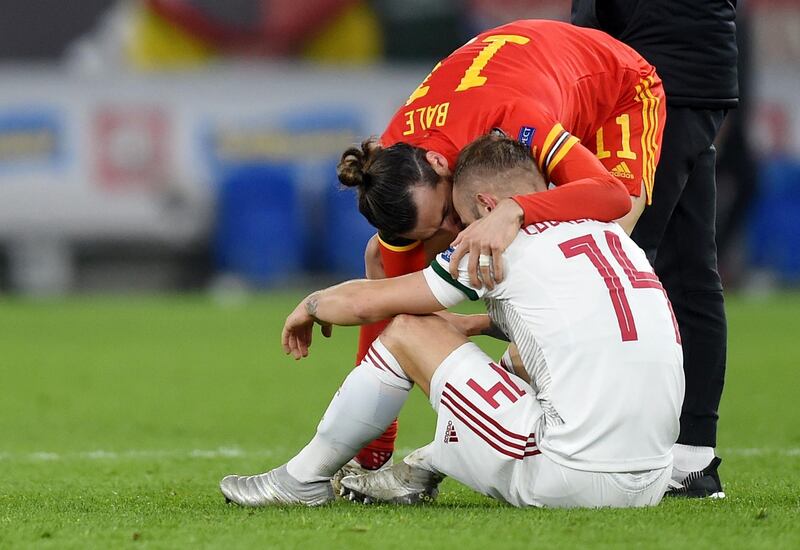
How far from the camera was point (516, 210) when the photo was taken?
3.37 m

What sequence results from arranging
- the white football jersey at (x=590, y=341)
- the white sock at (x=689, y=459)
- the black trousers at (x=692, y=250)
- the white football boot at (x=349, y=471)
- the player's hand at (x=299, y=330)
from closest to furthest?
the white football jersey at (x=590, y=341) → the player's hand at (x=299, y=330) → the white football boot at (x=349, y=471) → the white sock at (x=689, y=459) → the black trousers at (x=692, y=250)

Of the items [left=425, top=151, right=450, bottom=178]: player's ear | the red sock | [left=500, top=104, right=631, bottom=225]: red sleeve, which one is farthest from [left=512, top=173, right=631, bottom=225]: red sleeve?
the red sock

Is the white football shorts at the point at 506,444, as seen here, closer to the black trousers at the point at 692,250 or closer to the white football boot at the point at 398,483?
the white football boot at the point at 398,483

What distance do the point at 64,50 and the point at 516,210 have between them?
38.1 feet

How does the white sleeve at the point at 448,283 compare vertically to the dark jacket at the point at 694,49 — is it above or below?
below

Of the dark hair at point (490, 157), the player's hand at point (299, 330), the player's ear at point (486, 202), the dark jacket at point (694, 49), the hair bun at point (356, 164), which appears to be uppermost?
the dark jacket at point (694, 49)

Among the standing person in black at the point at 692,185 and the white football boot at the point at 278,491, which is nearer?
the white football boot at the point at 278,491

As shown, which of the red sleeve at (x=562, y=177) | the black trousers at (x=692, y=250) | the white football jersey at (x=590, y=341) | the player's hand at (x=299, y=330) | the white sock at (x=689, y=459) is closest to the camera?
the white football jersey at (x=590, y=341)

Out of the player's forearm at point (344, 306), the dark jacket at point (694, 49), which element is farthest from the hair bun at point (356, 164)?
the dark jacket at point (694, 49)

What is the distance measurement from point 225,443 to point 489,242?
238cm

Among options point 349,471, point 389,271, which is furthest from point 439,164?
point 349,471

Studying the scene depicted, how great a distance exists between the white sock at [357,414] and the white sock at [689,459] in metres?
0.95

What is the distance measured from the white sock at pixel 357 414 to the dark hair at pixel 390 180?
34 cm

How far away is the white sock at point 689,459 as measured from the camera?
4051 millimetres
